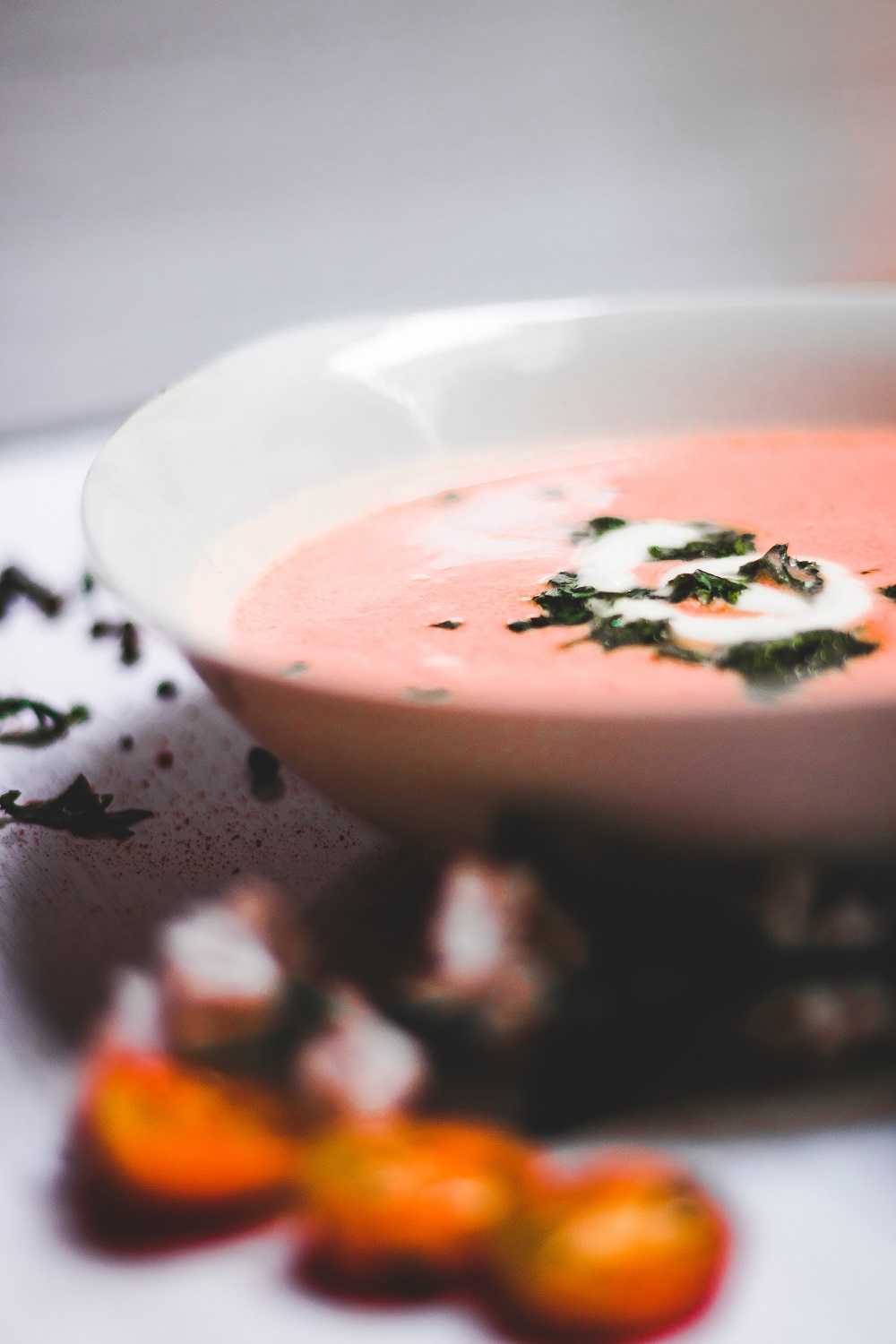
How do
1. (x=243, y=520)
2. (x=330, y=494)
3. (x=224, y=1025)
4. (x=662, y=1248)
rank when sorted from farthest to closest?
(x=330, y=494) < (x=243, y=520) < (x=224, y=1025) < (x=662, y=1248)

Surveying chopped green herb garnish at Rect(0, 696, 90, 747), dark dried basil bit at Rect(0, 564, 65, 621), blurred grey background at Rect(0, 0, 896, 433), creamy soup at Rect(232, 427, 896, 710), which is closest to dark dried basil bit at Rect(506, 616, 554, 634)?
creamy soup at Rect(232, 427, 896, 710)

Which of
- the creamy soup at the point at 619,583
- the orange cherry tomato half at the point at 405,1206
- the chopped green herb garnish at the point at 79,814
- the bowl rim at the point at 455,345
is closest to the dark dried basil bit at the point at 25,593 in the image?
the bowl rim at the point at 455,345

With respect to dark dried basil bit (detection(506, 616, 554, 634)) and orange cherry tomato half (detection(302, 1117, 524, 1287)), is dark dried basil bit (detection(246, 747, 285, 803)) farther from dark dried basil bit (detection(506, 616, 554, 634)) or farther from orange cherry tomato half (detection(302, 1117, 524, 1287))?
orange cherry tomato half (detection(302, 1117, 524, 1287))

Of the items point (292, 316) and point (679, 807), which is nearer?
point (679, 807)

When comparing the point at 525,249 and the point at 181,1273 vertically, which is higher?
the point at 525,249

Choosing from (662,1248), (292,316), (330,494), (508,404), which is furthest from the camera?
(292,316)

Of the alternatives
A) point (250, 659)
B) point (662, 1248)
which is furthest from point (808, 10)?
point (662, 1248)

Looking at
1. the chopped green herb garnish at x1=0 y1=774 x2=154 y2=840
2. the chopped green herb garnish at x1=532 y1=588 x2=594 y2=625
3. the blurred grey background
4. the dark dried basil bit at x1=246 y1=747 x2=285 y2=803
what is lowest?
the chopped green herb garnish at x1=0 y1=774 x2=154 y2=840

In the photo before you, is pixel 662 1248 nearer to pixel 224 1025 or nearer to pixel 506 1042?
pixel 506 1042
